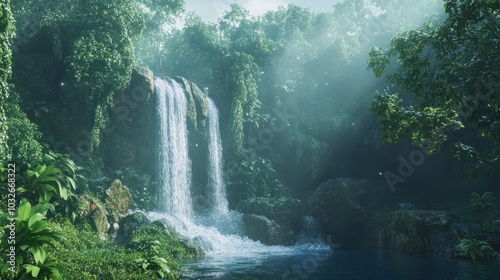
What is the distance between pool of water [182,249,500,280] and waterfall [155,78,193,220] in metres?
7.75

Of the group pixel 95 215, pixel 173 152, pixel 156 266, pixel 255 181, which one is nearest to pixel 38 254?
pixel 156 266

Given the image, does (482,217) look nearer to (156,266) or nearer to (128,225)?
(128,225)

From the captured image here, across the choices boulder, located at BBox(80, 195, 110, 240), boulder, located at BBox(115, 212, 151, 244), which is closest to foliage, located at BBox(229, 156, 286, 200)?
boulder, located at BBox(115, 212, 151, 244)

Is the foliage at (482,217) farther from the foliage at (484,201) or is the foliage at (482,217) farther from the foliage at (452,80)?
the foliage at (452,80)

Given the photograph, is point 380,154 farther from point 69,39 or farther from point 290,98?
point 69,39

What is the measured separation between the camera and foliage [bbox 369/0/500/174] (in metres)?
9.35

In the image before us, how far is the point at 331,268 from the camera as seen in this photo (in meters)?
13.8

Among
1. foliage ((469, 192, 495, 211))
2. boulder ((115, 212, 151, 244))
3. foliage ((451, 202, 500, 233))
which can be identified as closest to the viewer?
boulder ((115, 212, 151, 244))

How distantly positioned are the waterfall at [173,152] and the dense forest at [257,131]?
39 cm

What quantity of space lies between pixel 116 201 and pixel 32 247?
11.2 meters

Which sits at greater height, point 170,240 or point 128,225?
point 128,225

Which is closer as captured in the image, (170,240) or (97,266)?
(97,266)

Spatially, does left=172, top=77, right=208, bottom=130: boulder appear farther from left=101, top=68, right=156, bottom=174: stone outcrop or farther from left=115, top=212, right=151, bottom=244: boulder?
left=115, top=212, right=151, bottom=244: boulder

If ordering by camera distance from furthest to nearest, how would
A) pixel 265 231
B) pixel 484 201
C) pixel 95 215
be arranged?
pixel 484 201
pixel 265 231
pixel 95 215
